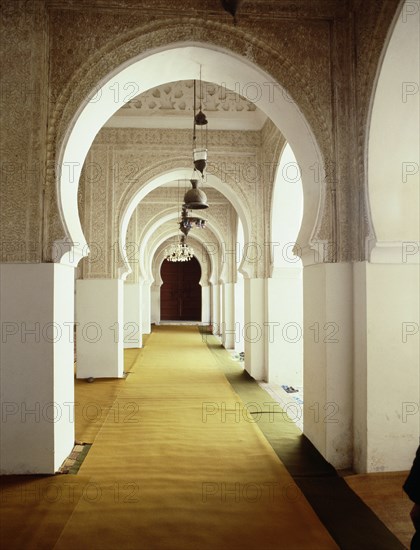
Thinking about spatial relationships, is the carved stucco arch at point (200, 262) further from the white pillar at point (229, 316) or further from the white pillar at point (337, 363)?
the white pillar at point (337, 363)

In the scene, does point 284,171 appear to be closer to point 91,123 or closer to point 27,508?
point 91,123

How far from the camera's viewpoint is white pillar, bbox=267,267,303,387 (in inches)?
274

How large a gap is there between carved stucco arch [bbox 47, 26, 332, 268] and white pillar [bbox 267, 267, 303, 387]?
3097 millimetres

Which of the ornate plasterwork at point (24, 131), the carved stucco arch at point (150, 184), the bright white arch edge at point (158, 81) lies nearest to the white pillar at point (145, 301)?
the carved stucco arch at point (150, 184)

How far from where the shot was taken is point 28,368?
3557mm

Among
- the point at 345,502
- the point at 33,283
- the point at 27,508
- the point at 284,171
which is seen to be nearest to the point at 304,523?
the point at 345,502

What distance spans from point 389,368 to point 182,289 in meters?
21.0

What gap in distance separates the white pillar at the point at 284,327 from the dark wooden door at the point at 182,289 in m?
17.3

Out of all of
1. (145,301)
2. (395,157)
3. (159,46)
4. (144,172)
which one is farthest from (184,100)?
(145,301)

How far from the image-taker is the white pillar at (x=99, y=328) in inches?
285

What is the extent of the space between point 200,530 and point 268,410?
290 centimetres

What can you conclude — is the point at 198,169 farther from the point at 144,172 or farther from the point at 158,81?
the point at 144,172

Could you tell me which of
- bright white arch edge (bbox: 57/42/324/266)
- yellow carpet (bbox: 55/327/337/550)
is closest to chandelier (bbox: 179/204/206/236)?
yellow carpet (bbox: 55/327/337/550)

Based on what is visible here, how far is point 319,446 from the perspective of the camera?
403cm
